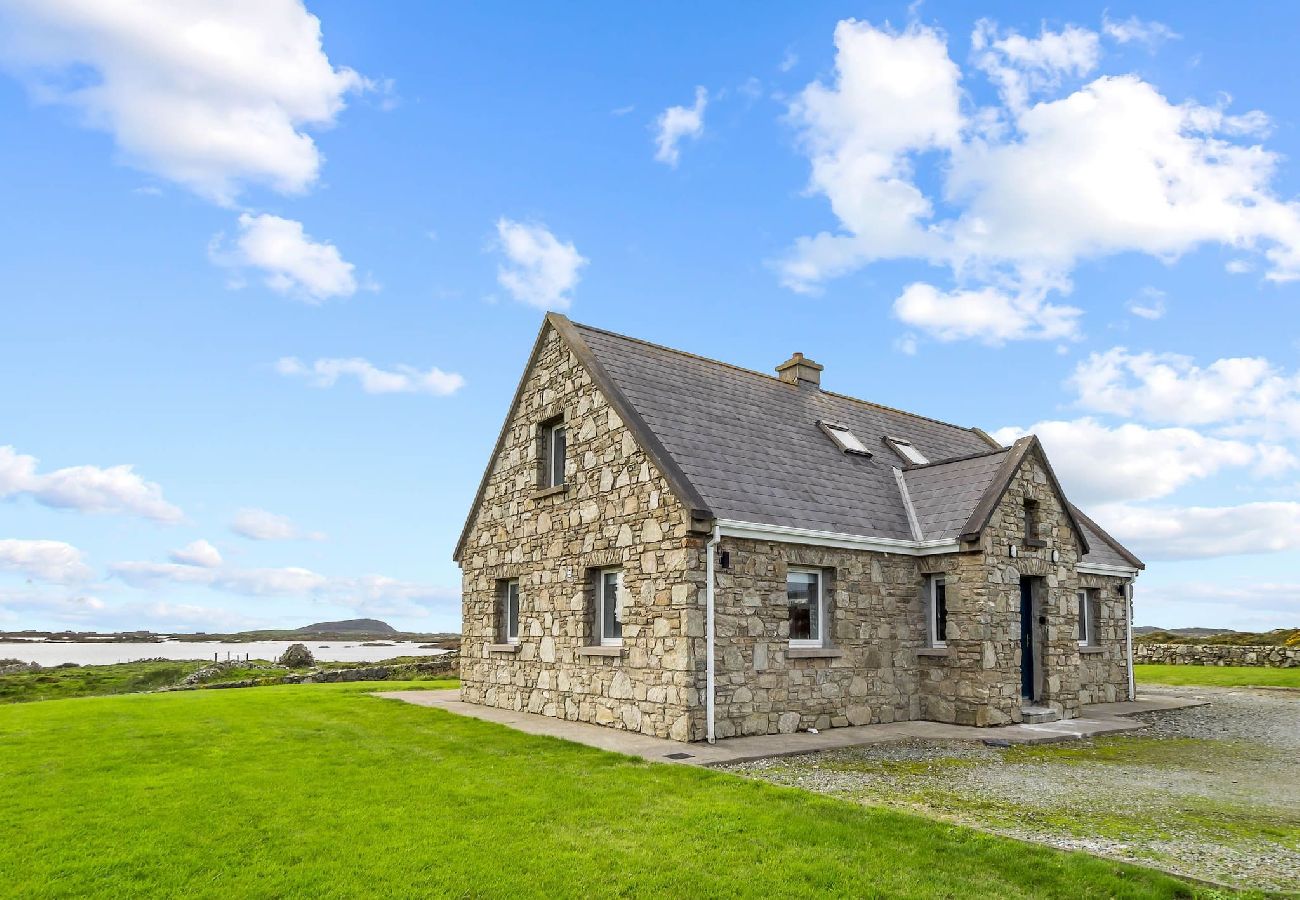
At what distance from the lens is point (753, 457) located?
51.5 feet

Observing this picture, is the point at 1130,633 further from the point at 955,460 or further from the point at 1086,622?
the point at 955,460

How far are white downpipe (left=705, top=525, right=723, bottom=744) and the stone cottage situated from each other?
3 cm

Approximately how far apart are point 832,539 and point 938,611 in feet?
10.0

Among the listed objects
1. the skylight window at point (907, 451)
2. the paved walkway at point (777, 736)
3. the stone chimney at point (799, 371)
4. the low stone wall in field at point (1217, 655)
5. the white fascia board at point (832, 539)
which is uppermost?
the stone chimney at point (799, 371)

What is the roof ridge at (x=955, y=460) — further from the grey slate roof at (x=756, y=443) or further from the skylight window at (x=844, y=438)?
the skylight window at (x=844, y=438)

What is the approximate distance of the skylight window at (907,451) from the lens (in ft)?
64.4

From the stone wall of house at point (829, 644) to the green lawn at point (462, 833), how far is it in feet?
9.01

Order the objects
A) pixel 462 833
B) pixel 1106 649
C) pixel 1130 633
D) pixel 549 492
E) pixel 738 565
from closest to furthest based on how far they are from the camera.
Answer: pixel 462 833
pixel 738 565
pixel 549 492
pixel 1106 649
pixel 1130 633

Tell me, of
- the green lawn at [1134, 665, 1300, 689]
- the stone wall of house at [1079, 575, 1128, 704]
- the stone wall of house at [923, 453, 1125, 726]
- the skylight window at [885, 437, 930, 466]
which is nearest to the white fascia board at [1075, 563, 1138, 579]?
the stone wall of house at [1079, 575, 1128, 704]

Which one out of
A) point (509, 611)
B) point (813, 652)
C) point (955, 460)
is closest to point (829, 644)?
point (813, 652)

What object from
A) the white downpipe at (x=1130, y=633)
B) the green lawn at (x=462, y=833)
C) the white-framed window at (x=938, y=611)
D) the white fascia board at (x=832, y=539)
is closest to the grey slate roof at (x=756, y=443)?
the white fascia board at (x=832, y=539)

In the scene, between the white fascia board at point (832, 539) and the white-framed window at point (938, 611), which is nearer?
the white fascia board at point (832, 539)

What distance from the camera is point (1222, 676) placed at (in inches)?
1048

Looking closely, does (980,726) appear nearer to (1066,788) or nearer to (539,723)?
(1066,788)
